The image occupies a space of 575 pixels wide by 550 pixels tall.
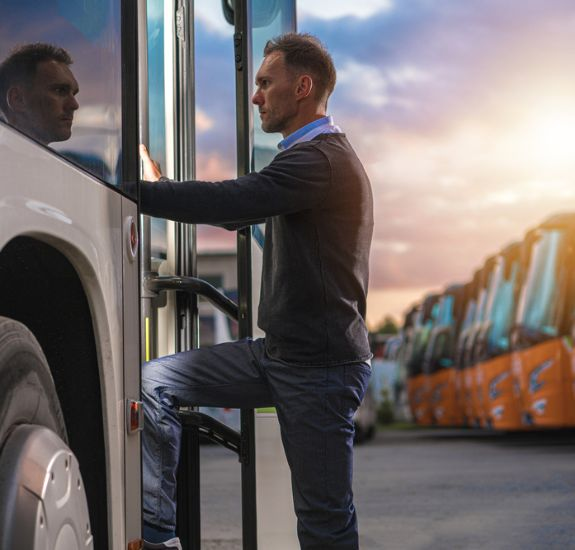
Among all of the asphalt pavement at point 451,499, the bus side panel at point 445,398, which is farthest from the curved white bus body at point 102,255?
the bus side panel at point 445,398

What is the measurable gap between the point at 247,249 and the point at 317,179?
2.17ft

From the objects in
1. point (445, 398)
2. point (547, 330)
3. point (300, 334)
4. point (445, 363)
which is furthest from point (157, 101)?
point (445, 363)

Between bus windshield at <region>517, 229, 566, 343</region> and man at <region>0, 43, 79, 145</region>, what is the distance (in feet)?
43.4

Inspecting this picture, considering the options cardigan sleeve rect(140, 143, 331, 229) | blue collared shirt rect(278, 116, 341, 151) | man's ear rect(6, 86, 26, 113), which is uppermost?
blue collared shirt rect(278, 116, 341, 151)

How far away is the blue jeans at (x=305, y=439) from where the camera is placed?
3.52m

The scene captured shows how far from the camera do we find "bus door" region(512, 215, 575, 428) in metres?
14.6

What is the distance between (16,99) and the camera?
6.82 feet

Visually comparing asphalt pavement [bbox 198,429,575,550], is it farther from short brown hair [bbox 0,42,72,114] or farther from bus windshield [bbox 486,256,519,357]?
short brown hair [bbox 0,42,72,114]

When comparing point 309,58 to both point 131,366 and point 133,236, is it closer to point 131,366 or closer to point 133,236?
point 133,236

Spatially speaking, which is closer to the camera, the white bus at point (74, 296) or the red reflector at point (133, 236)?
the white bus at point (74, 296)

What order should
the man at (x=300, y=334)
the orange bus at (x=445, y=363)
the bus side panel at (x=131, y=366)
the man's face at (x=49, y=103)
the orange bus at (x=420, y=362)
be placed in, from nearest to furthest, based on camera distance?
the man's face at (x=49, y=103)
the bus side panel at (x=131, y=366)
the man at (x=300, y=334)
the orange bus at (x=445, y=363)
the orange bus at (x=420, y=362)

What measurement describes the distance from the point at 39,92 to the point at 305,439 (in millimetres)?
1648

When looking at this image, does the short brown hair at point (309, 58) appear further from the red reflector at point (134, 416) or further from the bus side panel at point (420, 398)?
the bus side panel at point (420, 398)

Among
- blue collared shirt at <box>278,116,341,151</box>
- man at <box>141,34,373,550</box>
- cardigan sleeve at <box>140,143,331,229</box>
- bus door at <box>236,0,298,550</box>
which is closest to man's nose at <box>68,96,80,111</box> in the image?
cardigan sleeve at <box>140,143,331,229</box>
